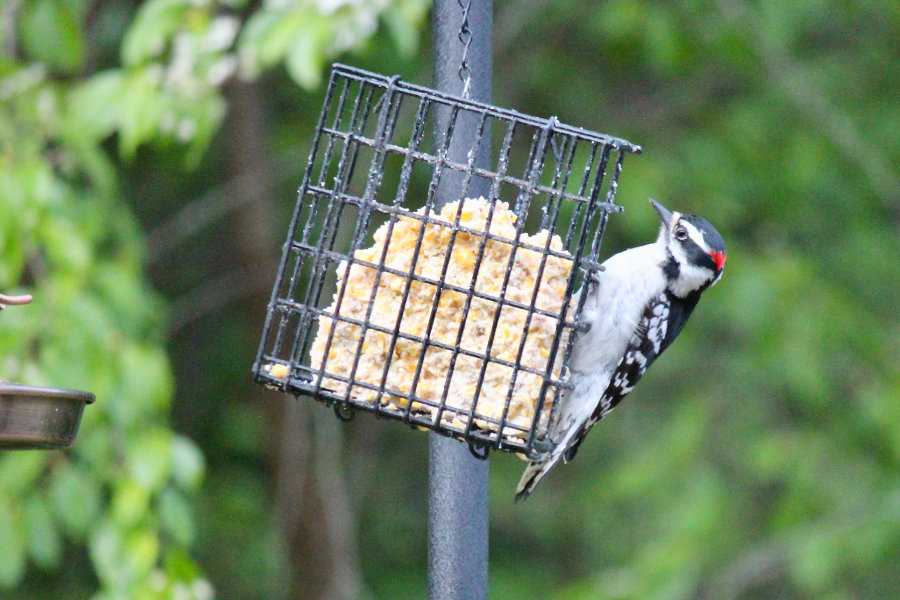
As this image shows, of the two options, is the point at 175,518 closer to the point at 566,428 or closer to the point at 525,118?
the point at 566,428

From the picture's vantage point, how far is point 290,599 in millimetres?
5898

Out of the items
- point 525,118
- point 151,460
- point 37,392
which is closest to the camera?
point 37,392

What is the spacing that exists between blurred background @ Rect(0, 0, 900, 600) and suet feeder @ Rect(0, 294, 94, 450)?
1.51 metres

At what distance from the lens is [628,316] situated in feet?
10.1

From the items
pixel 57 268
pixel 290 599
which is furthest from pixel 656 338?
pixel 290 599

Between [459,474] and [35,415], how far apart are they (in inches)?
36.1

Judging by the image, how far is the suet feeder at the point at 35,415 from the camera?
67.1 inches

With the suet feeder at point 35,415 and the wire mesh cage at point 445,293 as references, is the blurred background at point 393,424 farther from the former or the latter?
the suet feeder at point 35,415

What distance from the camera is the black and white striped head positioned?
3.14 m

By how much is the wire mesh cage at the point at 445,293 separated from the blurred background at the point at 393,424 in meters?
0.96

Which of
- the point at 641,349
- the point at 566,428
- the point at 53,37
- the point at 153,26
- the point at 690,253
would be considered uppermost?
the point at 153,26

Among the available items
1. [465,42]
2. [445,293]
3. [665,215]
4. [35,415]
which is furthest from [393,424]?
[35,415]

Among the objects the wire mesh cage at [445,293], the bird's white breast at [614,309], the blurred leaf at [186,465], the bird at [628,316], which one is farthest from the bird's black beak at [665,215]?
the blurred leaf at [186,465]

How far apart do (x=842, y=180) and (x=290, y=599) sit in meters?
3.54
